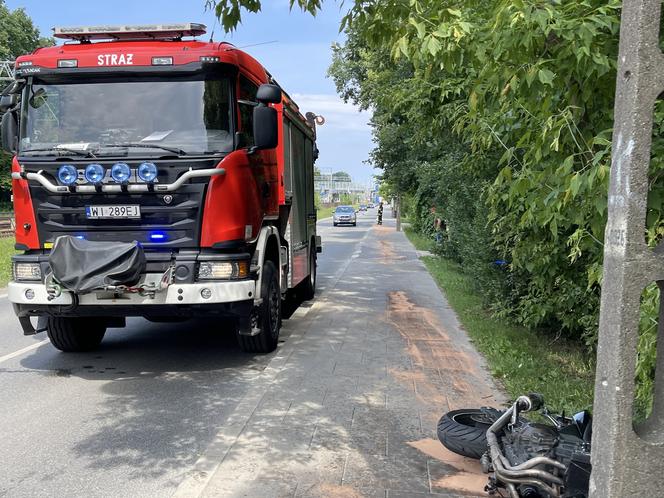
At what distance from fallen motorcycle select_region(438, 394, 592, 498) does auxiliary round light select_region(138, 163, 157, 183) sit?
3.51 m

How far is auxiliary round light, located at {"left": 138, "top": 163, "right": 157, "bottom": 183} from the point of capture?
5.56 meters

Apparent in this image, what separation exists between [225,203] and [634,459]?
4420mm

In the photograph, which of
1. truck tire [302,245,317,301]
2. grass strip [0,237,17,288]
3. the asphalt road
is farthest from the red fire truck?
grass strip [0,237,17,288]

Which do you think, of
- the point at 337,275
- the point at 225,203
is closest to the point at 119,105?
the point at 225,203

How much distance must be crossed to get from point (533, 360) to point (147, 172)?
15.0 feet

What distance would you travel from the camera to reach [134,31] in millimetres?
6426

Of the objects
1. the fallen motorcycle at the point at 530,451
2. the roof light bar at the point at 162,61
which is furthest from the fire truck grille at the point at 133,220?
the fallen motorcycle at the point at 530,451

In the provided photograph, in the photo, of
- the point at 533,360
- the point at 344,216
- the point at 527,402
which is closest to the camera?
the point at 527,402

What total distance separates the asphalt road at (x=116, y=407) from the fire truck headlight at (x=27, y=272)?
3.45 feet

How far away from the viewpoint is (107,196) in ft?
18.6

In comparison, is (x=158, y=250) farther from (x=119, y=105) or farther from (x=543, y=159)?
(x=543, y=159)

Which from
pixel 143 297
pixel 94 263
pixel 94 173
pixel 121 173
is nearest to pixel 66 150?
pixel 94 173

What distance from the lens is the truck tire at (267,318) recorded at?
258 inches

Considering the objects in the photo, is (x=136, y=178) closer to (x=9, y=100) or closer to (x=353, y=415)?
(x=9, y=100)
